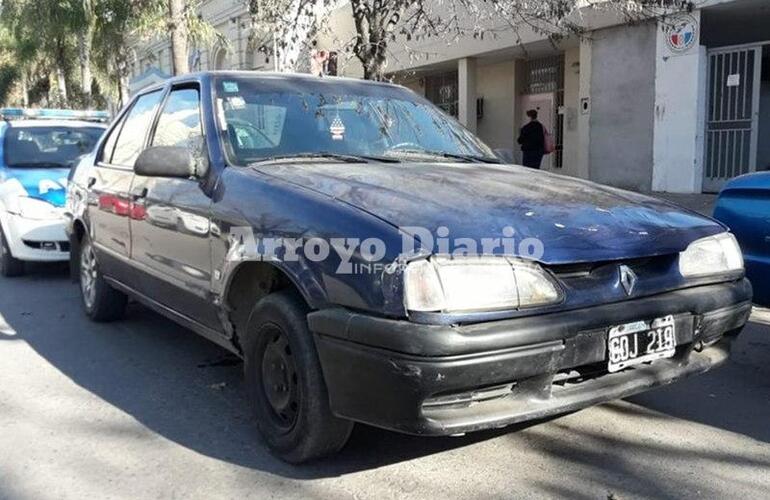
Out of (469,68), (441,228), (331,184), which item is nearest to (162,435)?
(331,184)

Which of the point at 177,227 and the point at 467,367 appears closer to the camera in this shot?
the point at 467,367

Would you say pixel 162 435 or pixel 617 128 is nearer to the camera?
pixel 162 435

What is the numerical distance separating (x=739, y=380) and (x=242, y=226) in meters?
2.99

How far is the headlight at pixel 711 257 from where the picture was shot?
3.14 meters

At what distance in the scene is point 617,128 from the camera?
1355 centimetres

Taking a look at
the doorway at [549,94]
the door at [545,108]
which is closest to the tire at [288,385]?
the door at [545,108]

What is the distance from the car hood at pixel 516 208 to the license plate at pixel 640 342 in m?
0.28

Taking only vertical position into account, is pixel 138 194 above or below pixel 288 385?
above

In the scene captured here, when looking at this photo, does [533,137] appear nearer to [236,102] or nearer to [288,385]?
[236,102]

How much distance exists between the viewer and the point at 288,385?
311 cm

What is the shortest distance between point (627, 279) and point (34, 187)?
6.40 meters

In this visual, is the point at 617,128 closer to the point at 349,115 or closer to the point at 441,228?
the point at 349,115

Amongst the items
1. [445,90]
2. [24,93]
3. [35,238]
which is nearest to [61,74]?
[445,90]

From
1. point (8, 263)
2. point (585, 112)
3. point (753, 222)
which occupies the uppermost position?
point (585, 112)
